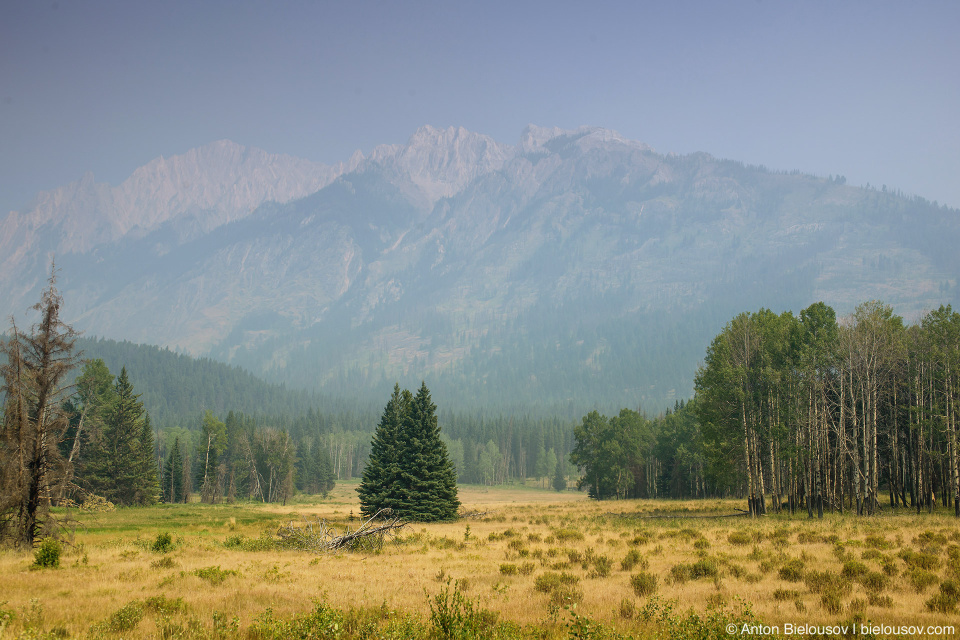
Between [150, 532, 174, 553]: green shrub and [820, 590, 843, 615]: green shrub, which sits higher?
[820, 590, 843, 615]: green shrub

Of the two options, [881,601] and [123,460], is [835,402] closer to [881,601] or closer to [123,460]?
[881,601]

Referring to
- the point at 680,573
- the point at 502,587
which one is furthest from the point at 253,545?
the point at 680,573

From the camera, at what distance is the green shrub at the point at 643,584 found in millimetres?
15219

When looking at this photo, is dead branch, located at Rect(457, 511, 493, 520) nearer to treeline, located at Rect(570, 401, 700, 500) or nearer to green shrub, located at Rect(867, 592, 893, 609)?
treeline, located at Rect(570, 401, 700, 500)

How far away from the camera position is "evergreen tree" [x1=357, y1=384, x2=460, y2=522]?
4531 cm

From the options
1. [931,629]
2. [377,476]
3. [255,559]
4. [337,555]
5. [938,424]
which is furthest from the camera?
[377,476]

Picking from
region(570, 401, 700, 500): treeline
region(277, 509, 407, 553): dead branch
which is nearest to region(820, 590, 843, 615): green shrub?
region(277, 509, 407, 553): dead branch

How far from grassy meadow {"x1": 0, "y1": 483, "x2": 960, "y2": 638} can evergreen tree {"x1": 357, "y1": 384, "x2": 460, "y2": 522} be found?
58.6ft

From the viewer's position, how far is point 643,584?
1556 centimetres

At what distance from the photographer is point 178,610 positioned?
1352 centimetres

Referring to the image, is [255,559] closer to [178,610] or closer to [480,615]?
[178,610]

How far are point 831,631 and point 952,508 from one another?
123ft

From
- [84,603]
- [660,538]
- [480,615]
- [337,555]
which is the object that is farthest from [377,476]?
[480,615]
